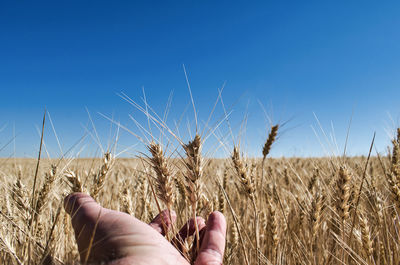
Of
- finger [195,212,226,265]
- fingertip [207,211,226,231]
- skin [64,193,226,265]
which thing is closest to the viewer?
skin [64,193,226,265]

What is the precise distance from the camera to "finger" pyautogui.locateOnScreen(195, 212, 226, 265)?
1.37 meters

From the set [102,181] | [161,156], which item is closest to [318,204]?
[161,156]

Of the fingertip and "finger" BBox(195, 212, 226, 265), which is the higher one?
the fingertip

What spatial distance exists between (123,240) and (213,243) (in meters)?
0.57

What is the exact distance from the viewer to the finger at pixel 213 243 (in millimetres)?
1367

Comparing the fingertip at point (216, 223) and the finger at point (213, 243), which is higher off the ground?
the fingertip at point (216, 223)

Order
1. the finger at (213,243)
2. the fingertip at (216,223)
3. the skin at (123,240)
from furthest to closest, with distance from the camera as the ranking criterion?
the fingertip at (216,223)
the finger at (213,243)
the skin at (123,240)

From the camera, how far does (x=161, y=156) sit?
1428mm

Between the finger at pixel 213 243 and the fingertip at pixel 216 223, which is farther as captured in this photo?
the fingertip at pixel 216 223

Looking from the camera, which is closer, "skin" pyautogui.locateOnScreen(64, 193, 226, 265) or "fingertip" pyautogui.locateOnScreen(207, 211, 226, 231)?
"skin" pyautogui.locateOnScreen(64, 193, 226, 265)

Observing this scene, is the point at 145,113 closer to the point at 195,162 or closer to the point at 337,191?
the point at 195,162

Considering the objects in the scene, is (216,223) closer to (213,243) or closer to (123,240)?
(213,243)

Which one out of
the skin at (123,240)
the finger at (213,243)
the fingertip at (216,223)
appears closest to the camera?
the skin at (123,240)

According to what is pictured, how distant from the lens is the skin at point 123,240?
1.08 m
